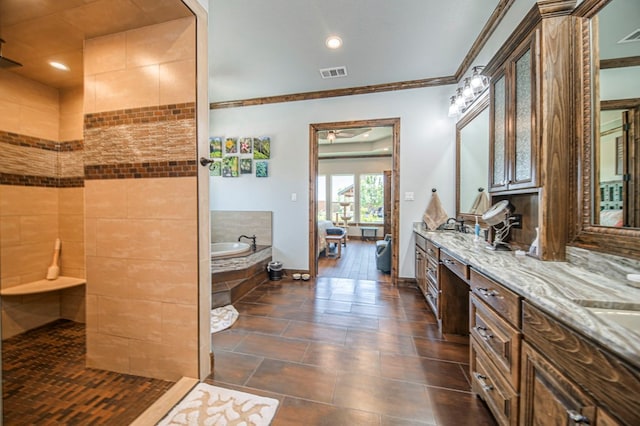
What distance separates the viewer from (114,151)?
169 centimetres

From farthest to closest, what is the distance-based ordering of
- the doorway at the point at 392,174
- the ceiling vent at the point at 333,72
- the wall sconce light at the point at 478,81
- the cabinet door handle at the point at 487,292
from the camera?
1. the doorway at the point at 392,174
2. the ceiling vent at the point at 333,72
3. the wall sconce light at the point at 478,81
4. the cabinet door handle at the point at 487,292

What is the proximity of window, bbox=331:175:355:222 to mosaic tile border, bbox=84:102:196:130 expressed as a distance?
22.7 ft

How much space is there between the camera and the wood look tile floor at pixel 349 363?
1.38 m

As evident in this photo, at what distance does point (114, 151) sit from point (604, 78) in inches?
116

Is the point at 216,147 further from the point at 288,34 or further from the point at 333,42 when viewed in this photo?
the point at 333,42

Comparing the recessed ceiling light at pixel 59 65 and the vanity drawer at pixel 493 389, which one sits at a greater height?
the recessed ceiling light at pixel 59 65

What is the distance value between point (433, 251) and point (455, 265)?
0.62m

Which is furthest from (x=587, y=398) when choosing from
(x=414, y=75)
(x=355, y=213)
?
(x=355, y=213)

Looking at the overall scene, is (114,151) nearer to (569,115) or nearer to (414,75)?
(569,115)

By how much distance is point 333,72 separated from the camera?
3193 millimetres

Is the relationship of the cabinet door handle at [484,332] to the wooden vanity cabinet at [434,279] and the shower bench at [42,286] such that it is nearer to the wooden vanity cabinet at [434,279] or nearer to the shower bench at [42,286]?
the wooden vanity cabinet at [434,279]

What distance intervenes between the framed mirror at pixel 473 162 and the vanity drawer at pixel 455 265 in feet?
2.34

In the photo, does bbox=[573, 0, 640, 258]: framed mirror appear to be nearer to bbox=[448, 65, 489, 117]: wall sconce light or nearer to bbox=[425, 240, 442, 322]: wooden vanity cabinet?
bbox=[425, 240, 442, 322]: wooden vanity cabinet

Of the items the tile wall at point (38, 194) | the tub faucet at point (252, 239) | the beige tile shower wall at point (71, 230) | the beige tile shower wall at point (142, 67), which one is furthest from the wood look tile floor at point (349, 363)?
the beige tile shower wall at point (142, 67)
